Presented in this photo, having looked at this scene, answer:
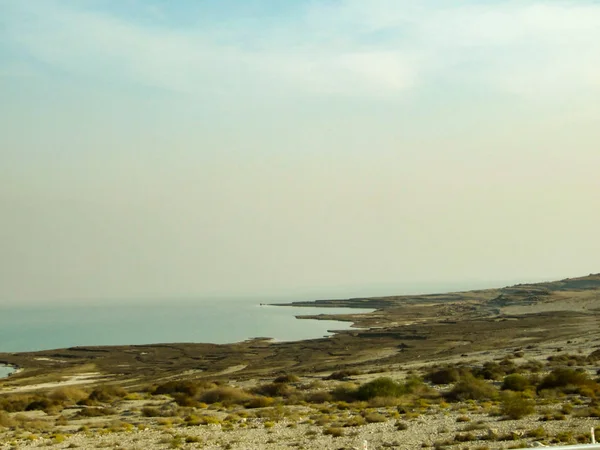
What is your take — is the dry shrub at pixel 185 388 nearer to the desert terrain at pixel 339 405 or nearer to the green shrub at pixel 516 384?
the desert terrain at pixel 339 405

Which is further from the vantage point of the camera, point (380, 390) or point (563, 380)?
point (380, 390)

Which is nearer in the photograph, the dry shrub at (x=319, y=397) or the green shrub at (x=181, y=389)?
the dry shrub at (x=319, y=397)

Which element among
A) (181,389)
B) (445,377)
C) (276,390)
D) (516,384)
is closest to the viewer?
(516,384)

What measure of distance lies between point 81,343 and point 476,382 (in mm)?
90651

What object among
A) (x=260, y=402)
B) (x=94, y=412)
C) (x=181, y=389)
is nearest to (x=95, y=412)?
(x=94, y=412)

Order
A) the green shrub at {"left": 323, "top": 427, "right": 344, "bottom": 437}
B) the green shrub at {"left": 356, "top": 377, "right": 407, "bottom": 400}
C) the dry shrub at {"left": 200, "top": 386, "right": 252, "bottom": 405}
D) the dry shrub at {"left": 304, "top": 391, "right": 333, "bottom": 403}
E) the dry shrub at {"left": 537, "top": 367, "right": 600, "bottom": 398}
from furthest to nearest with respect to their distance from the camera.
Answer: the dry shrub at {"left": 200, "top": 386, "right": 252, "bottom": 405} → the dry shrub at {"left": 304, "top": 391, "right": 333, "bottom": 403} → the green shrub at {"left": 356, "top": 377, "right": 407, "bottom": 400} → the dry shrub at {"left": 537, "top": 367, "right": 600, "bottom": 398} → the green shrub at {"left": 323, "top": 427, "right": 344, "bottom": 437}

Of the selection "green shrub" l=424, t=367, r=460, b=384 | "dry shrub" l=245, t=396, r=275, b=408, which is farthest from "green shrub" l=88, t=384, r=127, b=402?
"green shrub" l=424, t=367, r=460, b=384

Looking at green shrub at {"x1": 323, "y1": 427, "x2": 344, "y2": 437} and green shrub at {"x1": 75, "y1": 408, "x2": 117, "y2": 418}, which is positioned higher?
green shrub at {"x1": 323, "y1": 427, "x2": 344, "y2": 437}

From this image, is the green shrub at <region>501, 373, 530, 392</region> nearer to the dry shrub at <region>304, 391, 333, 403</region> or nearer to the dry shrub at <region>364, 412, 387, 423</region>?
the dry shrub at <region>304, 391, 333, 403</region>

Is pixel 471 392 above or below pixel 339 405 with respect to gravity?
above

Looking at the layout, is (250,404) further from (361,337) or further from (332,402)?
(361,337)

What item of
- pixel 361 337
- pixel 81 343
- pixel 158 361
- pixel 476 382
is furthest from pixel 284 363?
pixel 81 343

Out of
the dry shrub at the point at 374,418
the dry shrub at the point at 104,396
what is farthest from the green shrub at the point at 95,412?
the dry shrub at the point at 374,418

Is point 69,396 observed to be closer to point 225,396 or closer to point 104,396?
point 104,396
